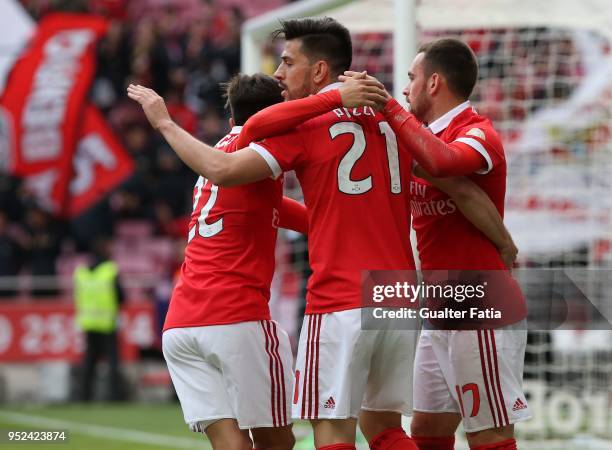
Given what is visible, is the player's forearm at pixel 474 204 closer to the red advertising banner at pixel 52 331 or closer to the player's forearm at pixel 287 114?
the player's forearm at pixel 287 114

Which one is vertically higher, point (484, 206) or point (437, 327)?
point (484, 206)

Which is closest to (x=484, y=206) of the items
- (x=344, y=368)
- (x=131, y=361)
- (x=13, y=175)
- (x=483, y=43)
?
(x=344, y=368)

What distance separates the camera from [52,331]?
15.0 m

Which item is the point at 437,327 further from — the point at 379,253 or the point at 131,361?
the point at 131,361

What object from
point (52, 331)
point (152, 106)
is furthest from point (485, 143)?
point (52, 331)

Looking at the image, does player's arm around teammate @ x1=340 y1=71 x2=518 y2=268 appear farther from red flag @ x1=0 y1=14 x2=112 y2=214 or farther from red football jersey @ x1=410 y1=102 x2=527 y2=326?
red flag @ x1=0 y1=14 x2=112 y2=214

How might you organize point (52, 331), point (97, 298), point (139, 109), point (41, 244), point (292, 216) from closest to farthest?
1. point (292, 216)
2. point (97, 298)
3. point (52, 331)
4. point (41, 244)
5. point (139, 109)

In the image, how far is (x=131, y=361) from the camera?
15.1 meters

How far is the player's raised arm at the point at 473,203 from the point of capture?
486cm

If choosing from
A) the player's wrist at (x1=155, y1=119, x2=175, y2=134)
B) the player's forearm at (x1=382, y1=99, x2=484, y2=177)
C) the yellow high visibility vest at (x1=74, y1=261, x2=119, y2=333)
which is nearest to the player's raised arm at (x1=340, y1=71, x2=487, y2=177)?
the player's forearm at (x1=382, y1=99, x2=484, y2=177)

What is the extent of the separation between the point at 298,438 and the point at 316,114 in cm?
534

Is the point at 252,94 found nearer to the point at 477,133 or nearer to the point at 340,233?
the point at 340,233

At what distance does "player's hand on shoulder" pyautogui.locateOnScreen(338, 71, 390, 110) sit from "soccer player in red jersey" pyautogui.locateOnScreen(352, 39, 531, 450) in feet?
0.20

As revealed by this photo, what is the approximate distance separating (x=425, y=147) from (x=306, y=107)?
0.49m
